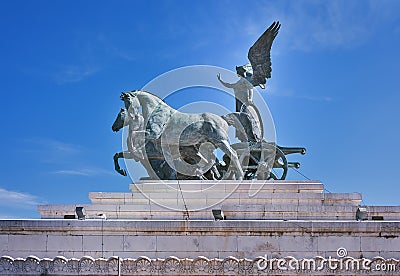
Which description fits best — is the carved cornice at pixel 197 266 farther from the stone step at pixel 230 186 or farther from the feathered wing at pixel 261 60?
the feathered wing at pixel 261 60

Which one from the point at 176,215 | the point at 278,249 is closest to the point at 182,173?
the point at 176,215

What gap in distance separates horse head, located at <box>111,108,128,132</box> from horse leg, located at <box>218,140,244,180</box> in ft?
12.5

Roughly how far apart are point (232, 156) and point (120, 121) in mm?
4547

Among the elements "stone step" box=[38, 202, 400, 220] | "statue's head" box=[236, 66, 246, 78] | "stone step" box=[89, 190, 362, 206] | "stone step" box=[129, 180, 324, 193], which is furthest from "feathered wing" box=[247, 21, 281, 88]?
"stone step" box=[38, 202, 400, 220]

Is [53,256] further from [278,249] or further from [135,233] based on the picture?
[278,249]

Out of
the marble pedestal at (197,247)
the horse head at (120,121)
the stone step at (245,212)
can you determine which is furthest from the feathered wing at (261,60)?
the marble pedestal at (197,247)

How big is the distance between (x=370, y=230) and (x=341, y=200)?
4283 millimetres

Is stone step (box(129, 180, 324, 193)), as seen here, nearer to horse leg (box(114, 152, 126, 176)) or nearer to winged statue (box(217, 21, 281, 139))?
horse leg (box(114, 152, 126, 176))

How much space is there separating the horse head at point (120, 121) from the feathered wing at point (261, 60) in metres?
6.13

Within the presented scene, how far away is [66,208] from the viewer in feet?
57.8

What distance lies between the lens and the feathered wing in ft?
77.1

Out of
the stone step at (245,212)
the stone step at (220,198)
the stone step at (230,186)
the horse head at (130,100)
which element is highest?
the horse head at (130,100)

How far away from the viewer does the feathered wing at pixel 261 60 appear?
23.5 m

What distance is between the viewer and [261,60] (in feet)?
77.4
